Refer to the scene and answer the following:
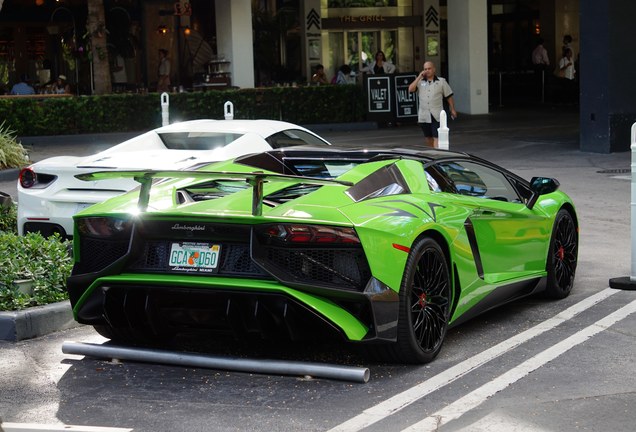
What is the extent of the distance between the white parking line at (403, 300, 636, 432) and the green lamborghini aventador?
0.55m

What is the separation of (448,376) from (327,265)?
97 centimetres

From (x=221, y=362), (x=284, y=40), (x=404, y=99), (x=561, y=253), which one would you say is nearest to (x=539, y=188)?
(x=561, y=253)

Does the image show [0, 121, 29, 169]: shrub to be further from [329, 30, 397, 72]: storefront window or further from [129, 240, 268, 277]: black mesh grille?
[329, 30, 397, 72]: storefront window

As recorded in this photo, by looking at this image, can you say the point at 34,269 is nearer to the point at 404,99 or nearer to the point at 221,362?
the point at 221,362

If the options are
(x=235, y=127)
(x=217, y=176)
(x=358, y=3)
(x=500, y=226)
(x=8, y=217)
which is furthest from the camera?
(x=358, y=3)

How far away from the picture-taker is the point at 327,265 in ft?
21.5

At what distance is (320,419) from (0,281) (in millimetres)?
3318

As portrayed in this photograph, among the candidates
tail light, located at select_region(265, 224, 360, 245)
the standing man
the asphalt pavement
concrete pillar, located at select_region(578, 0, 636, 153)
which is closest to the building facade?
concrete pillar, located at select_region(578, 0, 636, 153)

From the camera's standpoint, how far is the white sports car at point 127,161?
35.4 feet

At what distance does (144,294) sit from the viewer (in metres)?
6.85

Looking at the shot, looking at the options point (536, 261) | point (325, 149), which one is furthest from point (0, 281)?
point (536, 261)

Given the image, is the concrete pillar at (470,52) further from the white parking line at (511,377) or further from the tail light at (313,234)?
the tail light at (313,234)

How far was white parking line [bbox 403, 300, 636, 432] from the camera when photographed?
5.87 metres

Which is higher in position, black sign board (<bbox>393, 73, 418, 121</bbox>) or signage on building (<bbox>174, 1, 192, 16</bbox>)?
signage on building (<bbox>174, 1, 192, 16</bbox>)
